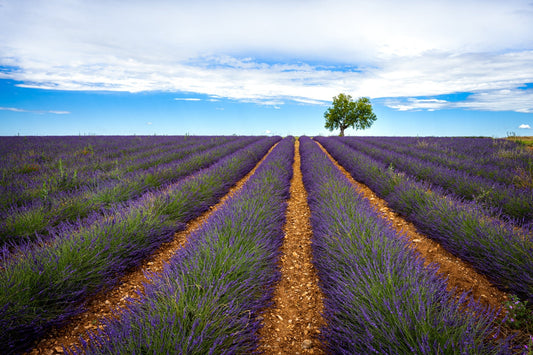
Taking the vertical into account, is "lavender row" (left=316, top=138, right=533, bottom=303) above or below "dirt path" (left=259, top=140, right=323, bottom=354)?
above

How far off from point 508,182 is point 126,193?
8.48m

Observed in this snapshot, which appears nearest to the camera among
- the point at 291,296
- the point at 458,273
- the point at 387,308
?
the point at 387,308

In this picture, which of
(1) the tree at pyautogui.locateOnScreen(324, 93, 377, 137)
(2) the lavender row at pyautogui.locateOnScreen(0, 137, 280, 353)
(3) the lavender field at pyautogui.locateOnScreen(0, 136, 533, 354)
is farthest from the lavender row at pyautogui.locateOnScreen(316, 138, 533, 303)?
(1) the tree at pyautogui.locateOnScreen(324, 93, 377, 137)

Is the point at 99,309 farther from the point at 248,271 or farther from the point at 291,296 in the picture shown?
the point at 291,296

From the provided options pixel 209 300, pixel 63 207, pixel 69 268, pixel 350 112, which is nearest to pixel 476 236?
pixel 209 300

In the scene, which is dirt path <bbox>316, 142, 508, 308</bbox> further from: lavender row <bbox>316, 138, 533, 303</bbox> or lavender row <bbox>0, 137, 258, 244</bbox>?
lavender row <bbox>0, 137, 258, 244</bbox>

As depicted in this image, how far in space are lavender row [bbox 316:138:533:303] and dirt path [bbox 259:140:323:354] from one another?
6.19 ft

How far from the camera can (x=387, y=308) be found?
161cm

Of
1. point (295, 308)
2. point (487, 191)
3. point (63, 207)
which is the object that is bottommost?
point (295, 308)

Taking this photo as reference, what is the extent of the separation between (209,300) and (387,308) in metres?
1.23

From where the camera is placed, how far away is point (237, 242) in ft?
8.48

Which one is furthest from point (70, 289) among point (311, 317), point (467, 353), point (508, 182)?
point (508, 182)

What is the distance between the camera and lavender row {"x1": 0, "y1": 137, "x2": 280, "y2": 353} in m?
1.83

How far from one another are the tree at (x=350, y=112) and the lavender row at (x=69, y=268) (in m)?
38.2
